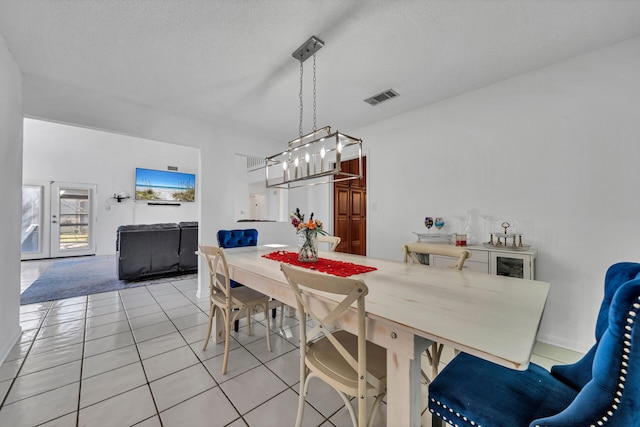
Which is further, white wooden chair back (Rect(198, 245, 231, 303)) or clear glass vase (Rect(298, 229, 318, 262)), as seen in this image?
clear glass vase (Rect(298, 229, 318, 262))

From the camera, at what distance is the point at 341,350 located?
1.08 meters

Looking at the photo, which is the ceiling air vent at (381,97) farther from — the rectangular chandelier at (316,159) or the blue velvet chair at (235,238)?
the blue velvet chair at (235,238)

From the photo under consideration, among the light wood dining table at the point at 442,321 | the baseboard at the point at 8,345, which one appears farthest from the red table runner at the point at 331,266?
the baseboard at the point at 8,345

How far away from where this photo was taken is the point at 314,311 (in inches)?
49.2

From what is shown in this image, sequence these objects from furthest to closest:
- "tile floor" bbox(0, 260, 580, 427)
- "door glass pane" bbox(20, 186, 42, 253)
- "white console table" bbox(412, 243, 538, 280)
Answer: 1. "door glass pane" bbox(20, 186, 42, 253)
2. "white console table" bbox(412, 243, 538, 280)
3. "tile floor" bbox(0, 260, 580, 427)

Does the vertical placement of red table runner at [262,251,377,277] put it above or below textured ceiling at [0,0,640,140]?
below

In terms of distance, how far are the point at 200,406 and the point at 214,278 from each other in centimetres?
90

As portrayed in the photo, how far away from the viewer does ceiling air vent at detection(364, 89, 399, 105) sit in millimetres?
2881

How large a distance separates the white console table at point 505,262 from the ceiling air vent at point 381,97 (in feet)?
6.23

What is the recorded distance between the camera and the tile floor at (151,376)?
4.77ft

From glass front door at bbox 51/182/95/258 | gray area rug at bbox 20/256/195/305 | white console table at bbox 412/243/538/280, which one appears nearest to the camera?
white console table at bbox 412/243/538/280

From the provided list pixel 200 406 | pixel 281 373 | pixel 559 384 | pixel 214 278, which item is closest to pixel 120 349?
pixel 214 278

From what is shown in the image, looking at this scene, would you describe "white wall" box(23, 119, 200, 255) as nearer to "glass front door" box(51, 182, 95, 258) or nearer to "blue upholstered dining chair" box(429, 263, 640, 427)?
"glass front door" box(51, 182, 95, 258)

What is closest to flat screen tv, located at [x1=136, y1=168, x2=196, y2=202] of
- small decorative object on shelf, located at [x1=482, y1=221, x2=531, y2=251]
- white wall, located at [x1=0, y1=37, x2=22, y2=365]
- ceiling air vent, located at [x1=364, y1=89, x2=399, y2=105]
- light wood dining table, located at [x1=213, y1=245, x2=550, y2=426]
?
white wall, located at [x1=0, y1=37, x2=22, y2=365]
